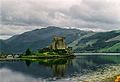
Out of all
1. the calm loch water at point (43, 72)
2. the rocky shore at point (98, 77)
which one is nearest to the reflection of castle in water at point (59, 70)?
the calm loch water at point (43, 72)

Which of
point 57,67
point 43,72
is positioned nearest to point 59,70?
point 43,72

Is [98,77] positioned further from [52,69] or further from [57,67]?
[57,67]

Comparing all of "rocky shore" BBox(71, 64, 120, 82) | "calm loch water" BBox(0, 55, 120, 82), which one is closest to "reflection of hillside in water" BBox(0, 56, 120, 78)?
"calm loch water" BBox(0, 55, 120, 82)

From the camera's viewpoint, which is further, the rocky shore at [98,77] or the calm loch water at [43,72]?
the calm loch water at [43,72]

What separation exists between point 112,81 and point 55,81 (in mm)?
17979

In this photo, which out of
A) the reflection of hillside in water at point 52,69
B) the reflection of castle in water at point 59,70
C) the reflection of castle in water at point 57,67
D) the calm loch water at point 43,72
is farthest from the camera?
the reflection of castle in water at point 57,67

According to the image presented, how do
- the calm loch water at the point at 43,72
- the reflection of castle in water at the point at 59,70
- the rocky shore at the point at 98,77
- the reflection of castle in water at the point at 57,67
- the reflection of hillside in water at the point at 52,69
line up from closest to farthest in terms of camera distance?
the rocky shore at the point at 98,77
the calm loch water at the point at 43,72
the reflection of castle in water at the point at 59,70
the reflection of hillside in water at the point at 52,69
the reflection of castle in water at the point at 57,67

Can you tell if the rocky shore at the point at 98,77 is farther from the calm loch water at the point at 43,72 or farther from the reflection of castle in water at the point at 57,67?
the reflection of castle in water at the point at 57,67

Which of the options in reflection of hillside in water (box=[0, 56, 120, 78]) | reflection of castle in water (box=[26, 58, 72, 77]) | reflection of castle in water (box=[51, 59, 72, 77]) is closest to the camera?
reflection of castle in water (box=[51, 59, 72, 77])

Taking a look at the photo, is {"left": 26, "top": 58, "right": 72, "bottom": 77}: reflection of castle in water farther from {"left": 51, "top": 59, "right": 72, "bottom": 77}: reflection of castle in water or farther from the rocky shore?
the rocky shore

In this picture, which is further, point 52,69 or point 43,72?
point 52,69

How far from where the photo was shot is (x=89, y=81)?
259 ft

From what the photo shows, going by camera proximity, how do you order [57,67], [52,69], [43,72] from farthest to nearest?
[57,67] → [52,69] → [43,72]

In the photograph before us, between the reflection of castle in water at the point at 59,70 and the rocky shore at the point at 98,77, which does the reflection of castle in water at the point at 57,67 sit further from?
the rocky shore at the point at 98,77
